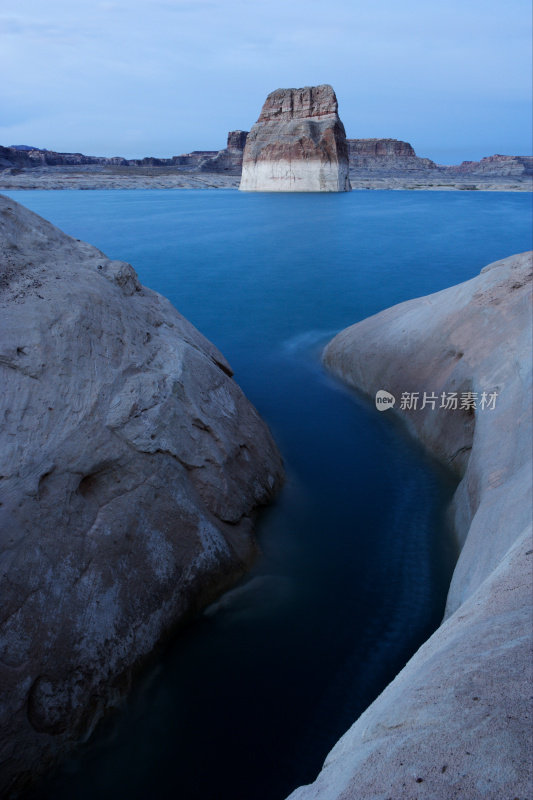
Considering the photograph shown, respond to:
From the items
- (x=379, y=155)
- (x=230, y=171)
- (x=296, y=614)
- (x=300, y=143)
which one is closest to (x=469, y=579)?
(x=296, y=614)

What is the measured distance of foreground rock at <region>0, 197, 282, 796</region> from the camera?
3445mm

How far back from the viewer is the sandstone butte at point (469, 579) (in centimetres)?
169

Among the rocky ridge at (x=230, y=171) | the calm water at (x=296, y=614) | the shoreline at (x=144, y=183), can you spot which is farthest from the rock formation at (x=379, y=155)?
the calm water at (x=296, y=614)

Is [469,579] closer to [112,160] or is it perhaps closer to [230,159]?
[230,159]

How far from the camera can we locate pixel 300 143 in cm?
4528

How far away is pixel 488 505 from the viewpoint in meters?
4.59

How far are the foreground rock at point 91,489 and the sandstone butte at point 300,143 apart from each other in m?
44.3

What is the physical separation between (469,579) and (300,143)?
46.7 meters

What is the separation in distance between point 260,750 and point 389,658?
1248mm

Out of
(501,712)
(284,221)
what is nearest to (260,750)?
(501,712)

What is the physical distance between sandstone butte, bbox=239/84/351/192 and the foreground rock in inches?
1745

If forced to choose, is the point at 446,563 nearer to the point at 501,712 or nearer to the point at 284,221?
the point at 501,712

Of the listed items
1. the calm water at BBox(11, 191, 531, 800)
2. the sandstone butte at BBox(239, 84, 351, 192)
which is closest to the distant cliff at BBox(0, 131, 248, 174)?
the sandstone butte at BBox(239, 84, 351, 192)

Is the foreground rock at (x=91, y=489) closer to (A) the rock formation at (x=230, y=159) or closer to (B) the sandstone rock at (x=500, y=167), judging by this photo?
(A) the rock formation at (x=230, y=159)
